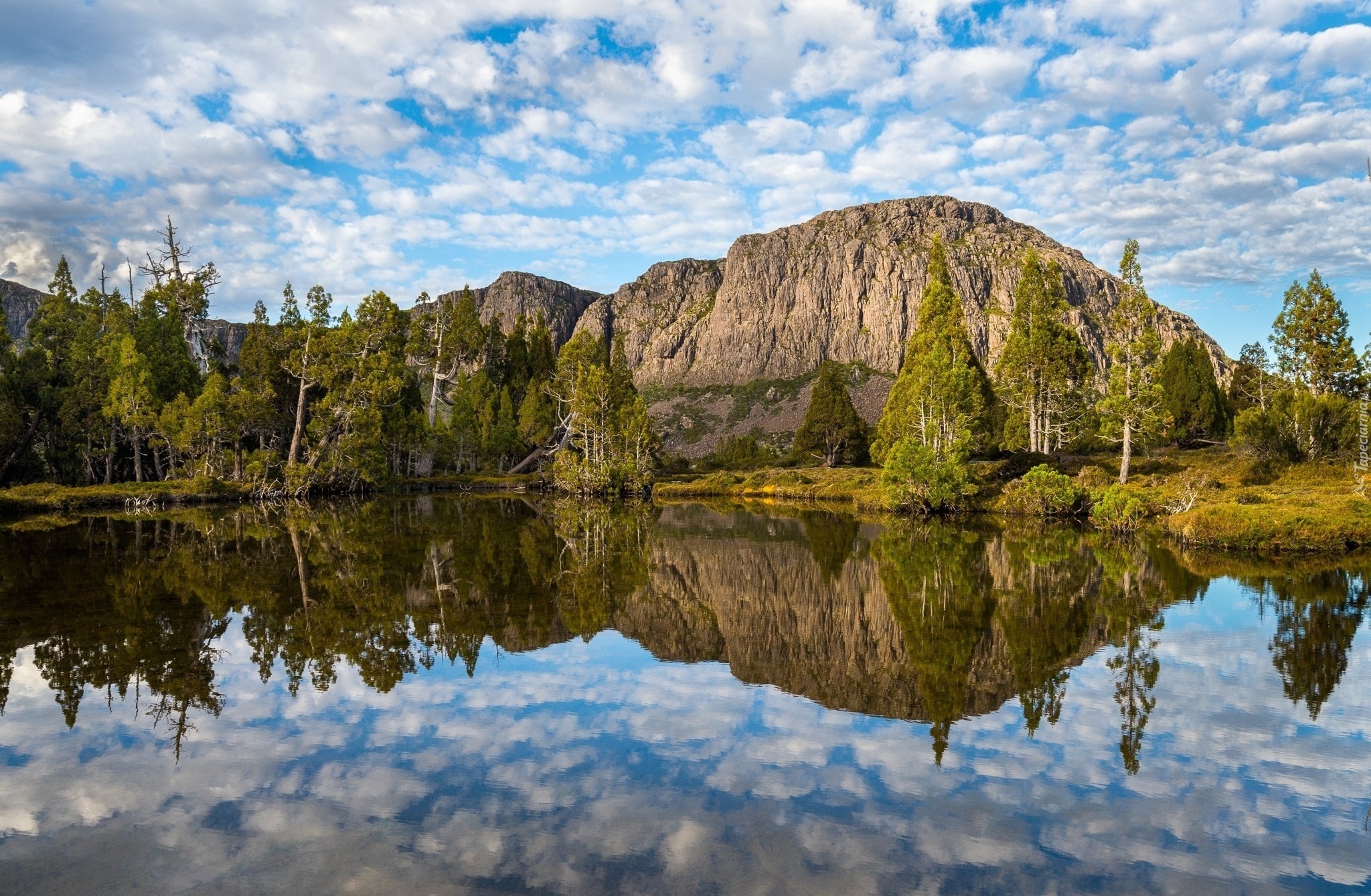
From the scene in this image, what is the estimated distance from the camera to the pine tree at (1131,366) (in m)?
35.4

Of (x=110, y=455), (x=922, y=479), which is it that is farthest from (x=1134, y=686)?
(x=110, y=455)

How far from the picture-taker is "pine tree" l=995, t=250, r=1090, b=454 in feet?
164

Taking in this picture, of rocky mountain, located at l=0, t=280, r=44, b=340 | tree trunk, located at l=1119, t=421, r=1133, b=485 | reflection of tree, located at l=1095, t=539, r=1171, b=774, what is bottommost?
reflection of tree, located at l=1095, t=539, r=1171, b=774

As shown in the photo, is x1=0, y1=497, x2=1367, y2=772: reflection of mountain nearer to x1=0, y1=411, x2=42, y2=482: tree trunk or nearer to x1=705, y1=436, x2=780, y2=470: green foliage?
x1=0, y1=411, x2=42, y2=482: tree trunk

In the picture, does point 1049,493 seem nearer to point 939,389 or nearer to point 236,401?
point 939,389

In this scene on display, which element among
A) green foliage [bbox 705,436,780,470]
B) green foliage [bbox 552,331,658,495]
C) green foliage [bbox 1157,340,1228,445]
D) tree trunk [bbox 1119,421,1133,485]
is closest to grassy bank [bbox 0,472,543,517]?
green foliage [bbox 552,331,658,495]

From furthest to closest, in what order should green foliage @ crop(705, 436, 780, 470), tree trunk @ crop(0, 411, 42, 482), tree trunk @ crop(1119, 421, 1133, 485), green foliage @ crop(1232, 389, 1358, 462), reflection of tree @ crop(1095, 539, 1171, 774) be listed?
green foliage @ crop(705, 436, 780, 470) < tree trunk @ crop(0, 411, 42, 482) < green foliage @ crop(1232, 389, 1358, 462) < tree trunk @ crop(1119, 421, 1133, 485) < reflection of tree @ crop(1095, 539, 1171, 774)

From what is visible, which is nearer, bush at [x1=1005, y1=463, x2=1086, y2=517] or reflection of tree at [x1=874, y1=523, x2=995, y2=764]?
reflection of tree at [x1=874, y1=523, x2=995, y2=764]

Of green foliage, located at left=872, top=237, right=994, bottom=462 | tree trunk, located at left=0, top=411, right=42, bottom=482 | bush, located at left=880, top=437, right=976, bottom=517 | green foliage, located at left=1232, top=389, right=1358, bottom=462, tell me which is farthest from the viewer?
tree trunk, located at left=0, top=411, right=42, bottom=482

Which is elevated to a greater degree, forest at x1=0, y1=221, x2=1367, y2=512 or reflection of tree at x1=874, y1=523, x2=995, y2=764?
forest at x1=0, y1=221, x2=1367, y2=512

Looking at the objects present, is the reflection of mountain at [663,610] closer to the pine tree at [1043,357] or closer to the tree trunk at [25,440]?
the tree trunk at [25,440]

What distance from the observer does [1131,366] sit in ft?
118

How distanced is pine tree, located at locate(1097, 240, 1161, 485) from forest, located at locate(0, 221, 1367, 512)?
9cm

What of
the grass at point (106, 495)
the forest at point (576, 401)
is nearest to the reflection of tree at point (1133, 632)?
the forest at point (576, 401)
